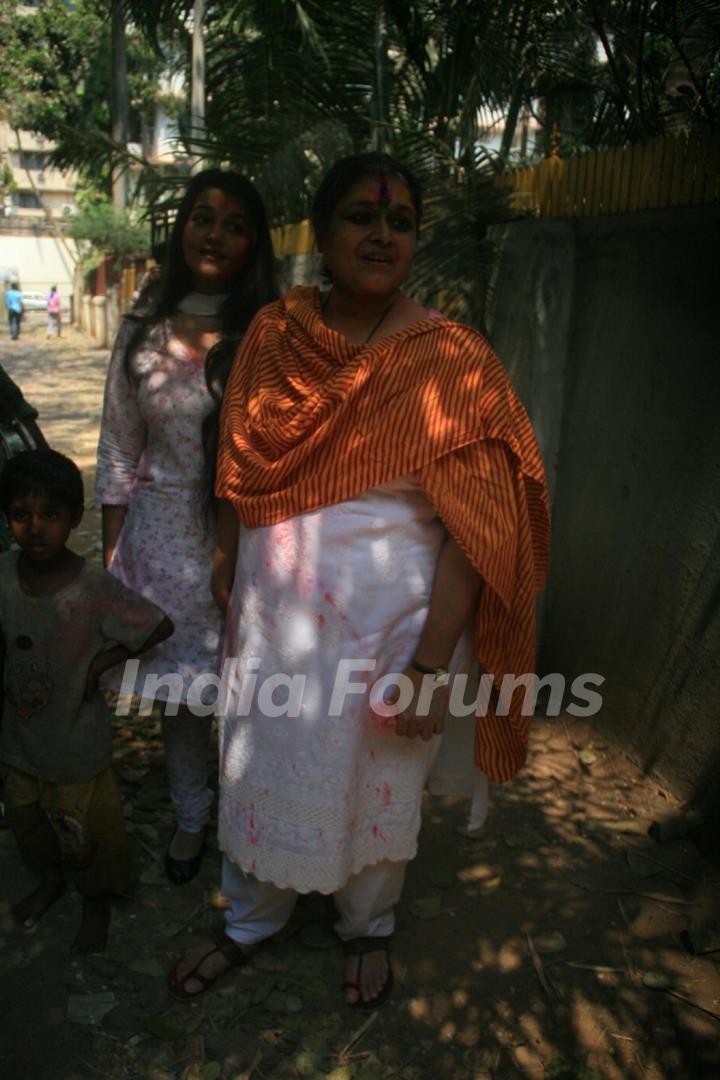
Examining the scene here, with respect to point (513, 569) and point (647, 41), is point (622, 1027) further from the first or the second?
point (647, 41)

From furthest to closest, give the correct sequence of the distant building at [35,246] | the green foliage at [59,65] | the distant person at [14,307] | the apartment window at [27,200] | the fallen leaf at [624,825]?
1. the apartment window at [27,200]
2. the distant building at [35,246]
3. the green foliage at [59,65]
4. the distant person at [14,307]
5. the fallen leaf at [624,825]

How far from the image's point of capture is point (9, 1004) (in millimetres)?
2312

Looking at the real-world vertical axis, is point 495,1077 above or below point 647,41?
below

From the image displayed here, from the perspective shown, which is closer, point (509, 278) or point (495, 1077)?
point (495, 1077)

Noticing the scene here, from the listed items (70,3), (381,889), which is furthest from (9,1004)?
(70,3)

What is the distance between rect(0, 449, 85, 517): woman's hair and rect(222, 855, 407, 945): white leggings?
1.02m

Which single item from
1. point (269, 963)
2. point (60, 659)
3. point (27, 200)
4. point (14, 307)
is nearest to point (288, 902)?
point (269, 963)

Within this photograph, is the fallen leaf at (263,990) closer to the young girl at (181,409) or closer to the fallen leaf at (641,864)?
the young girl at (181,409)

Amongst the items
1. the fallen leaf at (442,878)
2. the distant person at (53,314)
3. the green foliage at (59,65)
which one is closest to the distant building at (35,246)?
the green foliage at (59,65)

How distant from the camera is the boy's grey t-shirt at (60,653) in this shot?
7.62 ft

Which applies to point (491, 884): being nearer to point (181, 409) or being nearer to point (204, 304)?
point (181, 409)

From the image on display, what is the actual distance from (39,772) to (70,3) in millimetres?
29973

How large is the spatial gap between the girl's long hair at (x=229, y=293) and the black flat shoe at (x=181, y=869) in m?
1.13

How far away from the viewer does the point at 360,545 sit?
6.57 feet
